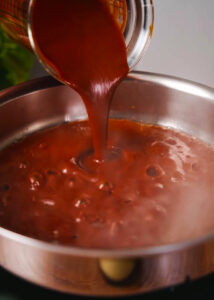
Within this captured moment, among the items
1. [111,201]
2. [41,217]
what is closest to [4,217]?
[41,217]

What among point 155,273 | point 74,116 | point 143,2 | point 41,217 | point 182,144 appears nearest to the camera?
point 155,273

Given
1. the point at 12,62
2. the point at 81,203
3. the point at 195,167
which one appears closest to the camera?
the point at 81,203

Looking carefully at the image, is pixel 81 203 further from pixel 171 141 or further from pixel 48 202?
pixel 171 141

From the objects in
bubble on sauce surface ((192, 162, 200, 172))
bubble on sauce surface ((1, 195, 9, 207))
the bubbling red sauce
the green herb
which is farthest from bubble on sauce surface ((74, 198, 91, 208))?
the green herb

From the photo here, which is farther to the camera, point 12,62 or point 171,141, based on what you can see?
point 12,62

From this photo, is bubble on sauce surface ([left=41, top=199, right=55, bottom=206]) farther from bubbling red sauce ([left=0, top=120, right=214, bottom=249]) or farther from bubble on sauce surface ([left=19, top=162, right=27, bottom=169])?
bubble on sauce surface ([left=19, top=162, right=27, bottom=169])

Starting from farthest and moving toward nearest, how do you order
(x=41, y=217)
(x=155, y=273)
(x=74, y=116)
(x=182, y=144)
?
(x=74, y=116), (x=182, y=144), (x=41, y=217), (x=155, y=273)

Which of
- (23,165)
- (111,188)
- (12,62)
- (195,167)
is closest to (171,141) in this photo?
(195,167)

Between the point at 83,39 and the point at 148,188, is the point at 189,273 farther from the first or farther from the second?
the point at 83,39
